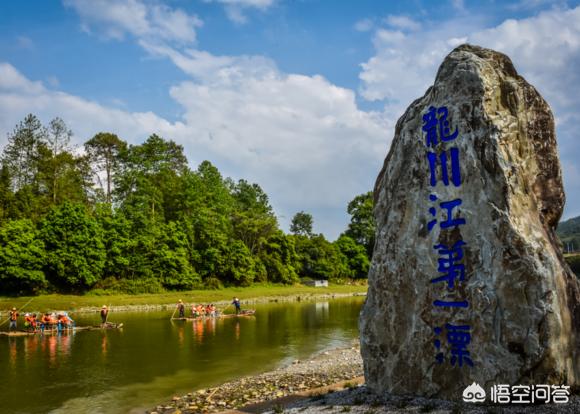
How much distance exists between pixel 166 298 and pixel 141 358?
99.3 ft

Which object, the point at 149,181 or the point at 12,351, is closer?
the point at 12,351

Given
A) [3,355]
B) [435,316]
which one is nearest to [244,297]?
[3,355]

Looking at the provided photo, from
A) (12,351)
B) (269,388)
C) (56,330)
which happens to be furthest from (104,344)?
(269,388)

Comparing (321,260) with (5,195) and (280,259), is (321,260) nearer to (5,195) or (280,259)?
Result: (280,259)

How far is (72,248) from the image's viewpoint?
163ft

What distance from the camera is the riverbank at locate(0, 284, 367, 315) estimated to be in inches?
1734

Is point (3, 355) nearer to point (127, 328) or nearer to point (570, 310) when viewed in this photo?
point (127, 328)

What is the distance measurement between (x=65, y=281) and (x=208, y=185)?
98.1ft

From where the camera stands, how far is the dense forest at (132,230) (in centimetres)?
4953

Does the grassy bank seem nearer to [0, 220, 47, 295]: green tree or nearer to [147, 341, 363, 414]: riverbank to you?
[0, 220, 47, 295]: green tree

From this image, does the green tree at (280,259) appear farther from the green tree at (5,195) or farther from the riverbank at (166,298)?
the green tree at (5,195)

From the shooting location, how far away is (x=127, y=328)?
3322cm

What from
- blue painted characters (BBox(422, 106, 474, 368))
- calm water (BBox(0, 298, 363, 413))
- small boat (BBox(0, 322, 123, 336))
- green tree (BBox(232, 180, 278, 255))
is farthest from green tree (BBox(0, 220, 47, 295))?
blue painted characters (BBox(422, 106, 474, 368))

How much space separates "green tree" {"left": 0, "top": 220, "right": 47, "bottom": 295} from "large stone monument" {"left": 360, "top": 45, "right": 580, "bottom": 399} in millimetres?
43489
